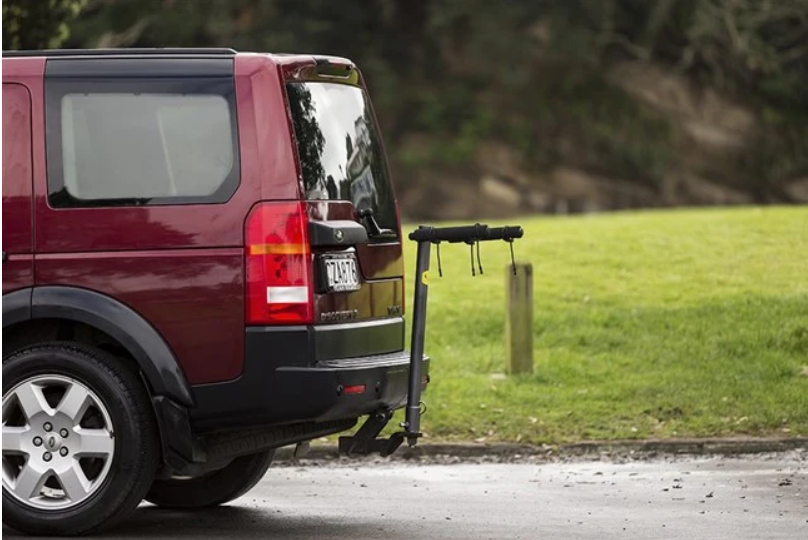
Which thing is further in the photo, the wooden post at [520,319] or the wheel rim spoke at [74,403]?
A: the wooden post at [520,319]

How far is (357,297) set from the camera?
25.8 ft

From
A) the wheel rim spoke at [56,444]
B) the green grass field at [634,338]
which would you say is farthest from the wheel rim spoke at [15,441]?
the green grass field at [634,338]

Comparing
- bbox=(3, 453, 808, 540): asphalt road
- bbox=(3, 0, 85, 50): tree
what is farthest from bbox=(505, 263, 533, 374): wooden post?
bbox=(3, 0, 85, 50): tree

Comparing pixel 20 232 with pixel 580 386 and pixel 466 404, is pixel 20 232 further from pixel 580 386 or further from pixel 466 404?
pixel 580 386

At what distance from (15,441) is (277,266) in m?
1.37

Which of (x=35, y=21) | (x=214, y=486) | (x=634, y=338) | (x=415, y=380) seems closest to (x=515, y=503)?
(x=415, y=380)

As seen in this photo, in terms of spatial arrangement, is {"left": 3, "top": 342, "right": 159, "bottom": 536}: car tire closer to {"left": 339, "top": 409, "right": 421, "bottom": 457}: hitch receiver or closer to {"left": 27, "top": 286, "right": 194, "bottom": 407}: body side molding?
{"left": 27, "top": 286, "right": 194, "bottom": 407}: body side molding

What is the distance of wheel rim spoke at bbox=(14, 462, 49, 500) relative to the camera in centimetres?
757

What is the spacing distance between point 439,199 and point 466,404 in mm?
42941

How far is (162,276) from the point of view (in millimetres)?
7504

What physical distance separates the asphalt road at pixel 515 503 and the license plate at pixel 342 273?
1.12m

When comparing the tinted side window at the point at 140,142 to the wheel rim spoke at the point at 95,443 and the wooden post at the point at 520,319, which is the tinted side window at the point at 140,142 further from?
the wooden post at the point at 520,319

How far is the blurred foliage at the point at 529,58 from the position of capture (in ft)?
177

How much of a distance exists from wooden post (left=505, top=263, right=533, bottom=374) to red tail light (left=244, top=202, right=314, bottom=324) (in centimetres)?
574
